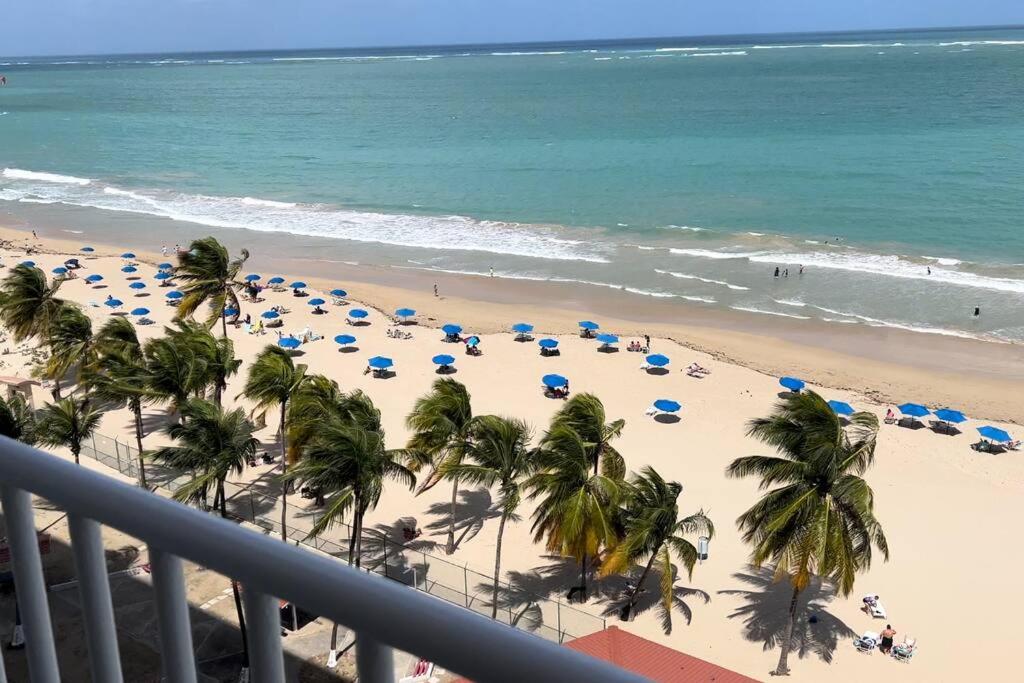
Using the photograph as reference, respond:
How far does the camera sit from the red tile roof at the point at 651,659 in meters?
10.8

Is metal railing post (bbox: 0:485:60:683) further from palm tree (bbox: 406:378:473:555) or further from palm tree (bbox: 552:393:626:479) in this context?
palm tree (bbox: 552:393:626:479)

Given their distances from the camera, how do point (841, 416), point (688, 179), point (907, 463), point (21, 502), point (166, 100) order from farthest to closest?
point (166, 100), point (688, 179), point (841, 416), point (907, 463), point (21, 502)

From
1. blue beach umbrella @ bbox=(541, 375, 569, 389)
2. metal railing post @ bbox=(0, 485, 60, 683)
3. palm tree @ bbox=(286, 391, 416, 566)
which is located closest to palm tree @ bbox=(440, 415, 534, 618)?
palm tree @ bbox=(286, 391, 416, 566)

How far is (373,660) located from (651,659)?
10.6 m

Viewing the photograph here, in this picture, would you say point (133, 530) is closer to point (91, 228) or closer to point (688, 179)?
point (91, 228)

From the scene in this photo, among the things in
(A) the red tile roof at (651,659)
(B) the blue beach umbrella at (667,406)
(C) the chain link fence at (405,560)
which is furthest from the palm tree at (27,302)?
(A) the red tile roof at (651,659)

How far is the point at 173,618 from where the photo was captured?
1.72m

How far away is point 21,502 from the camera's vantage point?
1881 millimetres

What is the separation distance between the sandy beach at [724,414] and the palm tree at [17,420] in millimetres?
5879

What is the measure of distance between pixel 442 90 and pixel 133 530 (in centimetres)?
14006

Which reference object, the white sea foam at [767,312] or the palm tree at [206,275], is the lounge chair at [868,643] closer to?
the palm tree at [206,275]

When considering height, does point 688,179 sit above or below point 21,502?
below

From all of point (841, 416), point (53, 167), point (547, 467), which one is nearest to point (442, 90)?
point (53, 167)

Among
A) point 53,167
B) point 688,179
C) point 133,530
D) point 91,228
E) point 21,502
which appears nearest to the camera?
point 133,530
